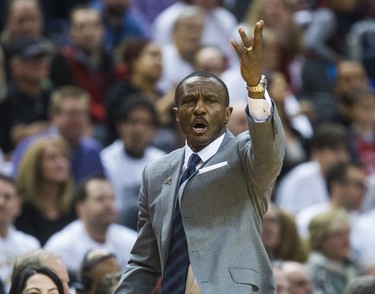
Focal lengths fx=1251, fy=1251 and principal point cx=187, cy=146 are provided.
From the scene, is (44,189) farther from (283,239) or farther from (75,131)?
(283,239)

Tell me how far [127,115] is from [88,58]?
51.9 inches

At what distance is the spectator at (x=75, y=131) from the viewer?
10.0 m

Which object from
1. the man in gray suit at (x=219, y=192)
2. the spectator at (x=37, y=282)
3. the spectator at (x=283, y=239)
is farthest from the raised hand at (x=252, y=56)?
the spectator at (x=283, y=239)

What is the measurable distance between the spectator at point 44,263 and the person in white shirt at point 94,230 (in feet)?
7.18

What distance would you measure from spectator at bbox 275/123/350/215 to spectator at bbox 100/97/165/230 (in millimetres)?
1106

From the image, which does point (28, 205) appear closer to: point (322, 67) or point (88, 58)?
point (88, 58)

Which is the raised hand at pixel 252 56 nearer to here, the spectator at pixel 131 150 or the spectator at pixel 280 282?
the spectator at pixel 280 282

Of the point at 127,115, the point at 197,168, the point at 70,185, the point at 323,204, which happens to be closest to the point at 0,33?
the point at 127,115

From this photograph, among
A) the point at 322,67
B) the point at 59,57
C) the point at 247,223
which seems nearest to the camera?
the point at 247,223

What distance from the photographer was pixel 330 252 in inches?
365

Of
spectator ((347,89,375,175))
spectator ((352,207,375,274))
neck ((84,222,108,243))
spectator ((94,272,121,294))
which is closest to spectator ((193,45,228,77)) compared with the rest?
spectator ((347,89,375,175))

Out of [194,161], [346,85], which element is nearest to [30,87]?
[346,85]

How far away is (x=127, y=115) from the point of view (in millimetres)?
10352

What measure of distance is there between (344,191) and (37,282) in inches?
186
